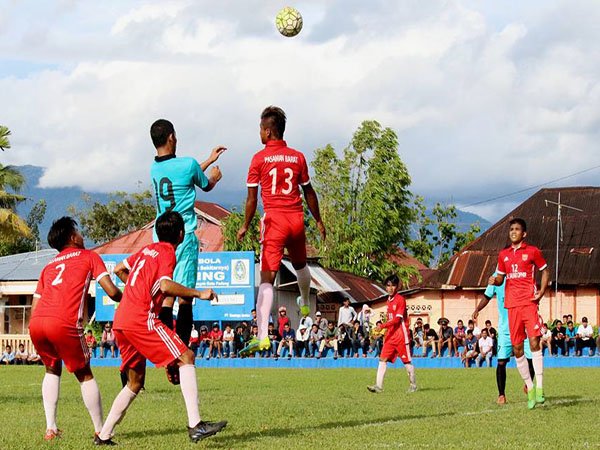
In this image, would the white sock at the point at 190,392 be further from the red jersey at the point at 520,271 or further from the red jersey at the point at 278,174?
the red jersey at the point at 520,271

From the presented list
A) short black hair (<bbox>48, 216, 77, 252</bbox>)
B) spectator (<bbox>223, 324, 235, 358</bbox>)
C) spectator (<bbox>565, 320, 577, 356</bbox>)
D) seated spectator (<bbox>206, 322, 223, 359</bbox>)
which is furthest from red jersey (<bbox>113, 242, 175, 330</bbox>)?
seated spectator (<bbox>206, 322, 223, 359</bbox>)

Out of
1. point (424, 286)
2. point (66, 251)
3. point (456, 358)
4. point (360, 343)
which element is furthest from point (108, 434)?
point (424, 286)

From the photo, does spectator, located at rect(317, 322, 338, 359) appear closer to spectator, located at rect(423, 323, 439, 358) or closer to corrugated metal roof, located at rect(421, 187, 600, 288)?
spectator, located at rect(423, 323, 439, 358)

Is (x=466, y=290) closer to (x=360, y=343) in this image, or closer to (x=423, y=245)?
(x=360, y=343)

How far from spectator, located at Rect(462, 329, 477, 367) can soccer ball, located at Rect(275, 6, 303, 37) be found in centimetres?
2201

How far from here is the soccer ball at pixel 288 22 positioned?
14.4m

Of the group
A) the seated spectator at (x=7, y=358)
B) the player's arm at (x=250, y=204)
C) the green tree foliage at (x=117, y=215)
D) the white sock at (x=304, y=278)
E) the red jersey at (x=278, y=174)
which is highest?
the green tree foliage at (x=117, y=215)

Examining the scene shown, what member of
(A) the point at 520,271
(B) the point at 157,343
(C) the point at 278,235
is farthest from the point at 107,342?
(B) the point at 157,343

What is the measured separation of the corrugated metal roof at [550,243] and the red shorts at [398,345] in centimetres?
3494

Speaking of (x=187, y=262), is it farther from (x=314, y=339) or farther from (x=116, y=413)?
(x=314, y=339)

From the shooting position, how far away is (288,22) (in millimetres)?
14398

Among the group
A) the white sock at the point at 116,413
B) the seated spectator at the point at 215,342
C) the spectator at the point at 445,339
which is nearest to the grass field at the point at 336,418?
the white sock at the point at 116,413

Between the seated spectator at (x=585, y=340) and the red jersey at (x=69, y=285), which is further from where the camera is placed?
the seated spectator at (x=585, y=340)

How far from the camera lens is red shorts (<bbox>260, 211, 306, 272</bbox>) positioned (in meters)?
12.4
